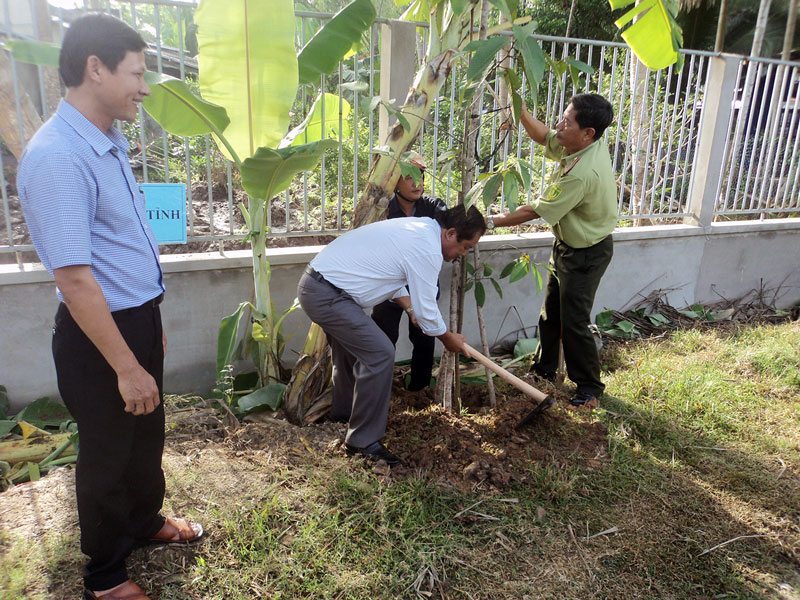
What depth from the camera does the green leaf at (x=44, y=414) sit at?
3336mm

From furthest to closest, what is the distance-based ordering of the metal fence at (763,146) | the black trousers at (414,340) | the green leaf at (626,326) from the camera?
the metal fence at (763,146) → the green leaf at (626,326) → the black trousers at (414,340)

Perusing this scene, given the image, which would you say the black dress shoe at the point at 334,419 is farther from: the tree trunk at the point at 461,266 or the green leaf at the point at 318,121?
the green leaf at the point at 318,121

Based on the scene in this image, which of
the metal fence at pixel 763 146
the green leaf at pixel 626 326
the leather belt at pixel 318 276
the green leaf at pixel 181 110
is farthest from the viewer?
the metal fence at pixel 763 146

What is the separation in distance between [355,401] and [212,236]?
1.50 metres

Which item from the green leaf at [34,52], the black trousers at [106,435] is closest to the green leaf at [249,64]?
the green leaf at [34,52]

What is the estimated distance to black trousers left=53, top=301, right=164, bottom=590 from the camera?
1887mm

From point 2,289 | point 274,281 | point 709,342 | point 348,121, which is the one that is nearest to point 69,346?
point 2,289

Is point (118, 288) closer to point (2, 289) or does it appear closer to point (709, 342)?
point (2, 289)

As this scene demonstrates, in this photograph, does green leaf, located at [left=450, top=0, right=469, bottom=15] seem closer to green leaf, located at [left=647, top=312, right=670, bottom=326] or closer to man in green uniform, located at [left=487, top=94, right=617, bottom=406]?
man in green uniform, located at [left=487, top=94, right=617, bottom=406]

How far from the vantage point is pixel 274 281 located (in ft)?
12.9

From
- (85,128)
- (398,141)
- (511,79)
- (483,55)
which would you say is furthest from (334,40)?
(85,128)

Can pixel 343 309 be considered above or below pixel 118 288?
below

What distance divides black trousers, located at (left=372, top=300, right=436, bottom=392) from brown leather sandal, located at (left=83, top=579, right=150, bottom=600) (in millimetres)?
2098

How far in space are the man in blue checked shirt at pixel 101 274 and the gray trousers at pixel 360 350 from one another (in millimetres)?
1069
